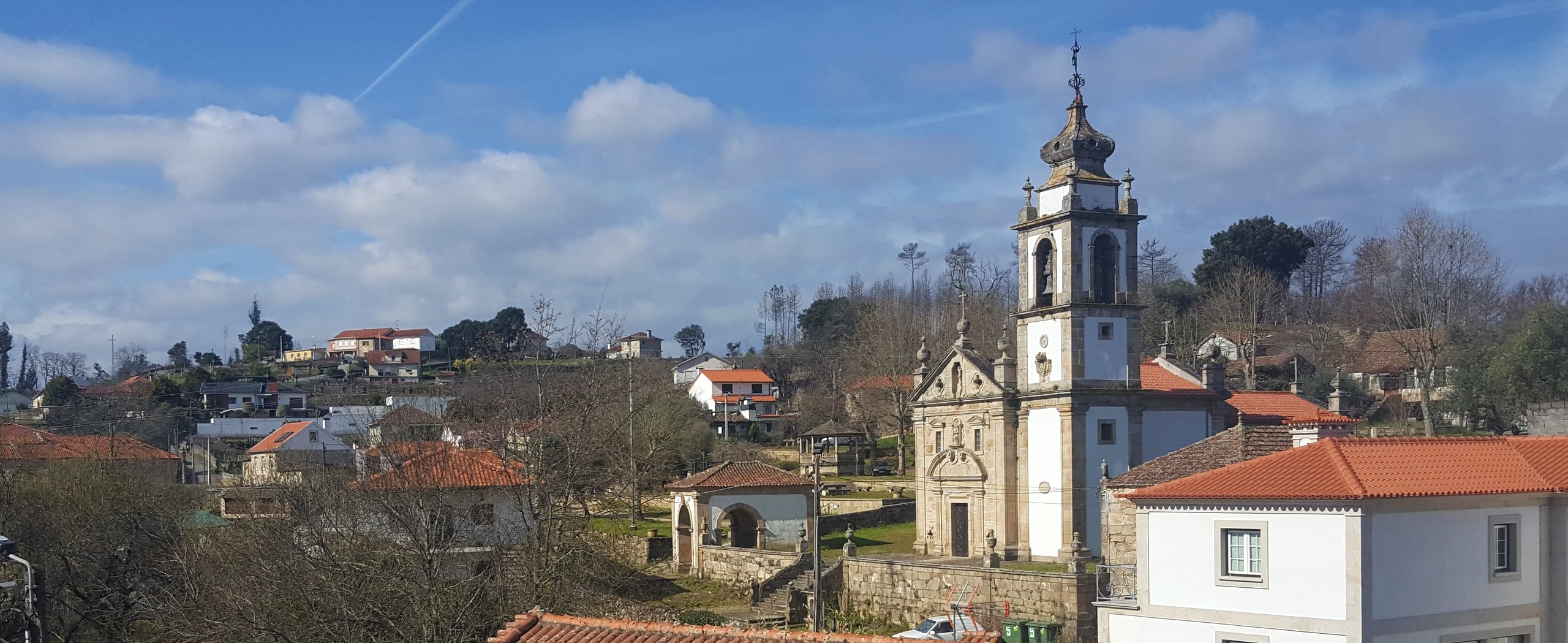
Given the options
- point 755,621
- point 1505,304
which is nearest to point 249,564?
point 755,621

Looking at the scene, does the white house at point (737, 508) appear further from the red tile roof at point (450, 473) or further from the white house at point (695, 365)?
the white house at point (695, 365)

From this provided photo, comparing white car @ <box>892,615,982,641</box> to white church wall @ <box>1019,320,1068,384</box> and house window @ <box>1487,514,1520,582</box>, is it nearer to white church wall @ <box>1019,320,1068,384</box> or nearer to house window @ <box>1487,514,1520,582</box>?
white church wall @ <box>1019,320,1068,384</box>

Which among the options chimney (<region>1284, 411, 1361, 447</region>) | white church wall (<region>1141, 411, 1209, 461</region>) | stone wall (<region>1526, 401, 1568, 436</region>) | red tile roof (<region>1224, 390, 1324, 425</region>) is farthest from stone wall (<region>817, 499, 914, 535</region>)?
stone wall (<region>1526, 401, 1568, 436</region>)

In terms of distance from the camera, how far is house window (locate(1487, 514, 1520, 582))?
70.8 feet

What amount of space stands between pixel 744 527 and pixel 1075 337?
39.4 ft

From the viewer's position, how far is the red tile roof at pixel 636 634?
15.4 meters

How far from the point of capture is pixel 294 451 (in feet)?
180

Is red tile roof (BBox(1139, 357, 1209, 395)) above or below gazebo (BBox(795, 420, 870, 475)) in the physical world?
above

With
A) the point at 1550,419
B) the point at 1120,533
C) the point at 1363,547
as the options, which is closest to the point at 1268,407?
the point at 1550,419

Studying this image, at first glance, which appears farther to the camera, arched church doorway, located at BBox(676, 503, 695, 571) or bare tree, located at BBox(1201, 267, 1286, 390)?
bare tree, located at BBox(1201, 267, 1286, 390)

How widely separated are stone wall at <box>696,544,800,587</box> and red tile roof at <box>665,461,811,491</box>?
1798 mm

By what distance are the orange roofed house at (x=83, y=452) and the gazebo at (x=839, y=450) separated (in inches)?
1014

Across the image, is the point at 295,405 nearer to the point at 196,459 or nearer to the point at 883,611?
the point at 196,459

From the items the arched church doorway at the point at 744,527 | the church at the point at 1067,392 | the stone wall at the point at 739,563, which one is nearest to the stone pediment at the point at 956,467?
the church at the point at 1067,392
